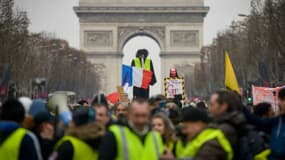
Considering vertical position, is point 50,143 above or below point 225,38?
below

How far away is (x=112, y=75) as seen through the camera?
330ft

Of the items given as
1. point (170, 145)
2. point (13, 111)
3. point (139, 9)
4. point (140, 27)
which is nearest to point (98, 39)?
point (140, 27)

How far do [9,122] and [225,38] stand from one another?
218 ft

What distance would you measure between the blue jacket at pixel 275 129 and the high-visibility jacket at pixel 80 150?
1711 mm

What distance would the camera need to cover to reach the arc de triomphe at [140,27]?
9812 cm

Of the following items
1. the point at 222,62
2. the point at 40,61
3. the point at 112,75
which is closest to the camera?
the point at 40,61

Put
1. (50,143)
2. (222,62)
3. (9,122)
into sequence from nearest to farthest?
1. (9,122)
2. (50,143)
3. (222,62)

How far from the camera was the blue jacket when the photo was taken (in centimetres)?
938

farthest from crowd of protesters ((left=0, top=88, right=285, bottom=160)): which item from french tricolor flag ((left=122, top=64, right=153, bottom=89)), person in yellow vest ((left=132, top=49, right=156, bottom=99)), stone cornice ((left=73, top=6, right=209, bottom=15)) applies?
stone cornice ((left=73, top=6, right=209, bottom=15))

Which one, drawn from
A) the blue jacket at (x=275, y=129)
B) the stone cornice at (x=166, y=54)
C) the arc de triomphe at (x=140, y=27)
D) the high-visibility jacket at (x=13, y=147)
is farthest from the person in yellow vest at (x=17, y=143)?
the stone cornice at (x=166, y=54)

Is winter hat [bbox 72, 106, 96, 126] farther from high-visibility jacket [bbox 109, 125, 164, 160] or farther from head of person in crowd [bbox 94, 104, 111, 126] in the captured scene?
head of person in crowd [bbox 94, 104, 111, 126]

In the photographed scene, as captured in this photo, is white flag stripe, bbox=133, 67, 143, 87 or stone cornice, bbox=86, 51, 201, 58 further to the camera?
stone cornice, bbox=86, 51, 201, 58

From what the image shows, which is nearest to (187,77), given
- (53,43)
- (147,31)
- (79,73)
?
(147,31)

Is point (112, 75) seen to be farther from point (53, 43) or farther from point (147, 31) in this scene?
point (53, 43)
